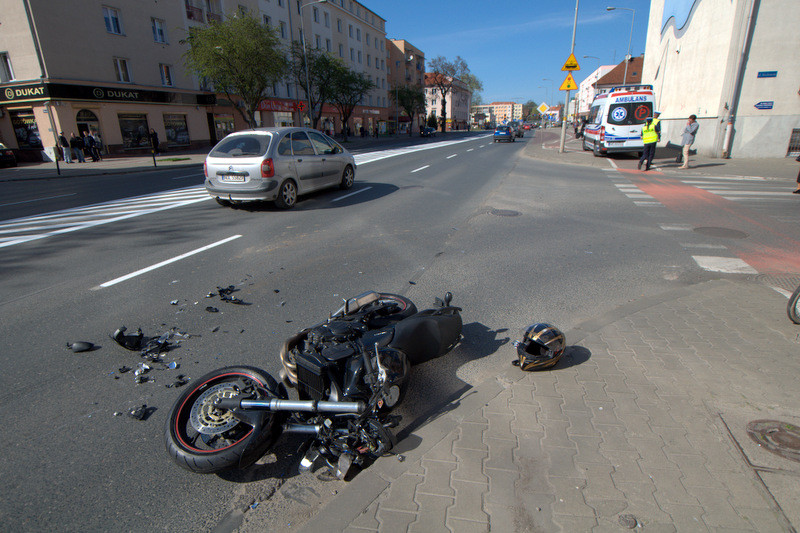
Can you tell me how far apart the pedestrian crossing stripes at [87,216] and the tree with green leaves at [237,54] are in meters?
15.7

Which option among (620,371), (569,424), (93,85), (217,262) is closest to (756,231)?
(620,371)

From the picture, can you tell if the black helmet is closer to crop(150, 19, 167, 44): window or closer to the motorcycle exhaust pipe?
the motorcycle exhaust pipe

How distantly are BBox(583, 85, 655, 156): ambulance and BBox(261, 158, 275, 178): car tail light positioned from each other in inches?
662

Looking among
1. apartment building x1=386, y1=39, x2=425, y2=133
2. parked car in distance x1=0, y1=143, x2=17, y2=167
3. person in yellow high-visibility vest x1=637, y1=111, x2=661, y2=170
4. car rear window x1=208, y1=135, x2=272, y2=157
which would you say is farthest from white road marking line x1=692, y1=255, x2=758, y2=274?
apartment building x1=386, y1=39, x2=425, y2=133

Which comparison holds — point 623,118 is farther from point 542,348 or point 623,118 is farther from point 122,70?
point 122,70

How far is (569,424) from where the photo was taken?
2.80 meters

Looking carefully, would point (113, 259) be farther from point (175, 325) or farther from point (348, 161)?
point (348, 161)

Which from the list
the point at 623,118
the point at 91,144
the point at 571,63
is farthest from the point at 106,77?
the point at 623,118

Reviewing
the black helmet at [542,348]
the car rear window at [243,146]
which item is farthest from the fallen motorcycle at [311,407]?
the car rear window at [243,146]

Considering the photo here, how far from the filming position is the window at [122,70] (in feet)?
93.7

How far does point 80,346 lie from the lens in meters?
3.80

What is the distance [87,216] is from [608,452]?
11116mm

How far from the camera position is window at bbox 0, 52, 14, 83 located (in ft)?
83.1

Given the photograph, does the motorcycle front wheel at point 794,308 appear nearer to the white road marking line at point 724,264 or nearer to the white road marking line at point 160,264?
the white road marking line at point 724,264
